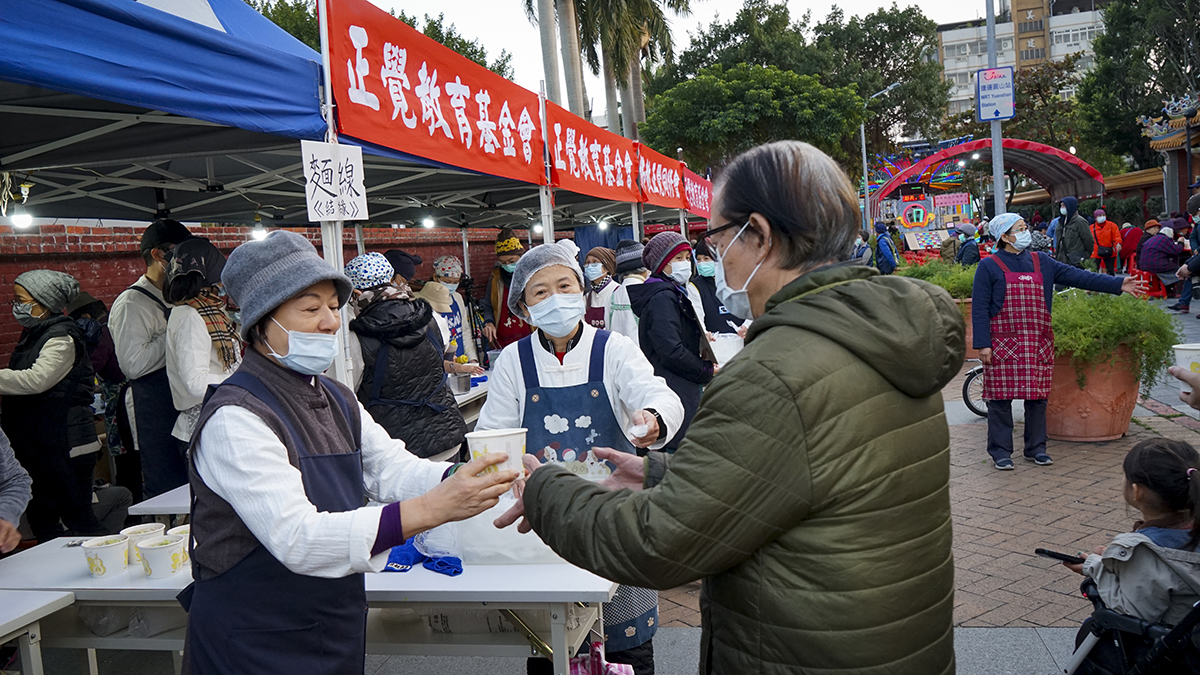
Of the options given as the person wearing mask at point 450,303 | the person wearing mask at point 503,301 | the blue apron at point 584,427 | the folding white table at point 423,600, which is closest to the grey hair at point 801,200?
the folding white table at point 423,600

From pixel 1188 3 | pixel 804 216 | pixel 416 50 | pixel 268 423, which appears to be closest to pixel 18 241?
pixel 416 50

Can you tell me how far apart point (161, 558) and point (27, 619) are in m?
0.41

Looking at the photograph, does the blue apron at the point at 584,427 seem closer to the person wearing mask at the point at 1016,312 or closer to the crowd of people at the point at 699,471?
the crowd of people at the point at 699,471

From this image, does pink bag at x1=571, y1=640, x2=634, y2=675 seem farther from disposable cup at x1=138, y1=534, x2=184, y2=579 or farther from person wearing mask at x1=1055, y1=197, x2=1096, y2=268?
person wearing mask at x1=1055, y1=197, x2=1096, y2=268

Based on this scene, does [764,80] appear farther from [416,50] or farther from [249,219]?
[416,50]

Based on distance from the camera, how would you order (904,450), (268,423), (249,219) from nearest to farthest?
(904,450) → (268,423) → (249,219)

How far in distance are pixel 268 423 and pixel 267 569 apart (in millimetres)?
365

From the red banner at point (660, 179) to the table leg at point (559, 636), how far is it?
1001 cm

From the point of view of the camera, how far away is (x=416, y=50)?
521cm

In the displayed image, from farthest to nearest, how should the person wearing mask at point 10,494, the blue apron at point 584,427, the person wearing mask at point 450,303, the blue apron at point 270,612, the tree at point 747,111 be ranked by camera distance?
the tree at point 747,111 < the person wearing mask at point 450,303 < the blue apron at point 584,427 < the person wearing mask at point 10,494 < the blue apron at point 270,612

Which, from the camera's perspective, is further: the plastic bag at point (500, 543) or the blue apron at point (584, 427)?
the blue apron at point (584, 427)

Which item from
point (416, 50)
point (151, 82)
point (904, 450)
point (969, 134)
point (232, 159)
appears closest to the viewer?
point (904, 450)

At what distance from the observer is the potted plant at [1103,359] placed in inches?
259

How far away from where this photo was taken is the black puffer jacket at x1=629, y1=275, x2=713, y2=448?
16.6ft
